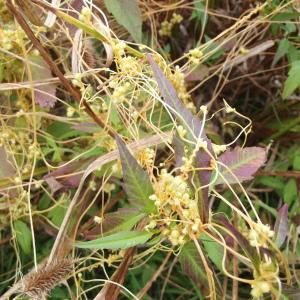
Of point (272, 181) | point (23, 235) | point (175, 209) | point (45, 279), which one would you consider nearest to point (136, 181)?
point (175, 209)

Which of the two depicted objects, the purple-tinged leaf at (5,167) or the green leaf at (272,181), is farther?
the green leaf at (272,181)

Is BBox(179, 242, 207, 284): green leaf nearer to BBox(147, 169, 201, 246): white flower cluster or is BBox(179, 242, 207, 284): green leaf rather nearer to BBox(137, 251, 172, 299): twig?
BBox(147, 169, 201, 246): white flower cluster

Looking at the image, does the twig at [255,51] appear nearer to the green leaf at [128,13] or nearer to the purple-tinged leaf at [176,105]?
the green leaf at [128,13]

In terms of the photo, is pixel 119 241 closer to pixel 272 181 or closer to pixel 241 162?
pixel 241 162

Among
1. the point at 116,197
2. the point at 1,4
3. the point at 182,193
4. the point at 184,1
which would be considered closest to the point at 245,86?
the point at 184,1

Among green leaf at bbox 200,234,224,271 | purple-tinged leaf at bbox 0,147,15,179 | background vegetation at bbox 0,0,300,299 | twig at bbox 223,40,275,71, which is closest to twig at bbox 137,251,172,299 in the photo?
background vegetation at bbox 0,0,300,299

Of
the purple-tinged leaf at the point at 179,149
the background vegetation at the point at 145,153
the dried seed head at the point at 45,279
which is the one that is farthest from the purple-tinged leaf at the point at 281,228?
the dried seed head at the point at 45,279

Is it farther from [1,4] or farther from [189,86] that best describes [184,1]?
[1,4]
